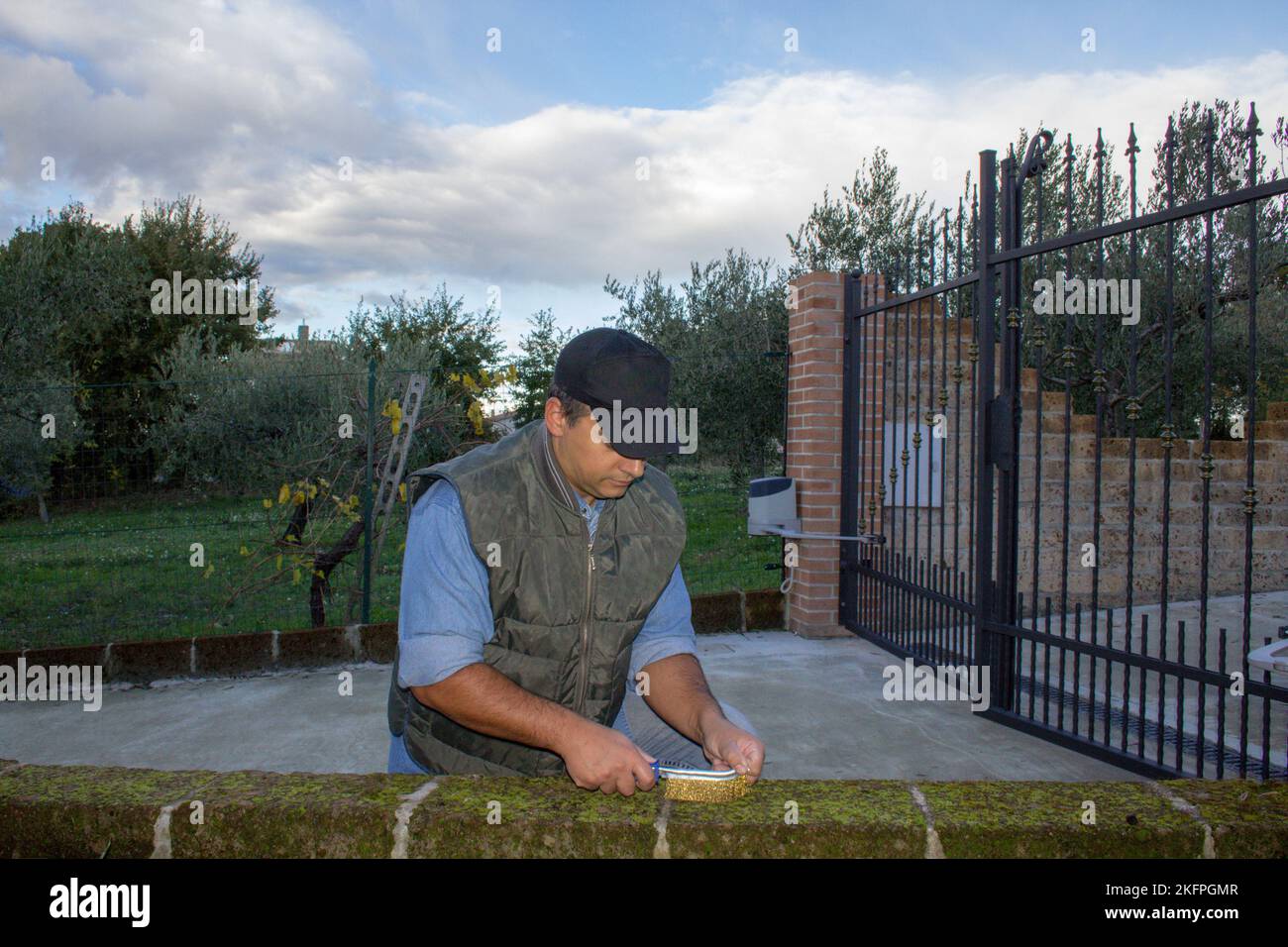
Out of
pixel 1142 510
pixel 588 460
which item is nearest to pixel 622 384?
pixel 588 460

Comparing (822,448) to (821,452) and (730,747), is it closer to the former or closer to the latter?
(821,452)

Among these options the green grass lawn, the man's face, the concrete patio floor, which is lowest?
the concrete patio floor

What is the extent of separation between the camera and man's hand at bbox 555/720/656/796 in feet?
6.73

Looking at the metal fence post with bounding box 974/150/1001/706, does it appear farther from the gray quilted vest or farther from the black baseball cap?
the black baseball cap

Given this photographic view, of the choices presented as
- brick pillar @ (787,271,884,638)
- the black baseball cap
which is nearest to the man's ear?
the black baseball cap

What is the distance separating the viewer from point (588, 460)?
Result: 8.01 ft

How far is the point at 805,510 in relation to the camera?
22.6 ft

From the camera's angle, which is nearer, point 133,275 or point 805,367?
point 805,367

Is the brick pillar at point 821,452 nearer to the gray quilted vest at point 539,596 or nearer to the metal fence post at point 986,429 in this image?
the metal fence post at point 986,429

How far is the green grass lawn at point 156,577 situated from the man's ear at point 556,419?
16.7ft

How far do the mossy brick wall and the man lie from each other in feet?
1.04
